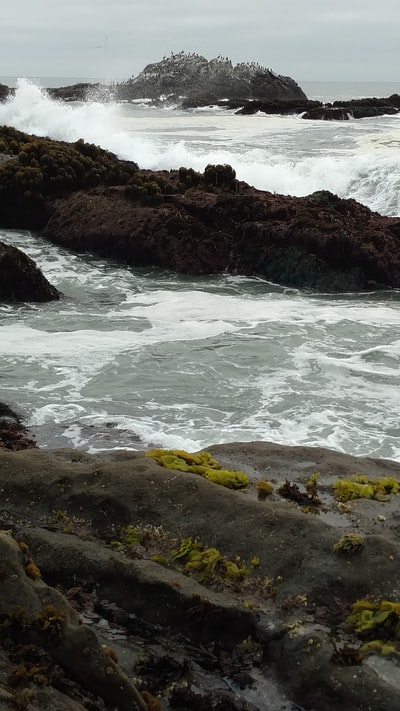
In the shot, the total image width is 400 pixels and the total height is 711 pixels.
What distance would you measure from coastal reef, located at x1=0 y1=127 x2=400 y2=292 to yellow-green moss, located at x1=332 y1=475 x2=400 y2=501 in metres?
11.1

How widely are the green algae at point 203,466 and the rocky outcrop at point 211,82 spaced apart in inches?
3318

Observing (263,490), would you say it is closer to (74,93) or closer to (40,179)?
(40,179)

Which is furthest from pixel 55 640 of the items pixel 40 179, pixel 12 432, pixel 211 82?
pixel 211 82

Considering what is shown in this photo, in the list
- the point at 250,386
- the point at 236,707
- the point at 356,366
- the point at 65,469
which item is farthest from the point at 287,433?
the point at 236,707

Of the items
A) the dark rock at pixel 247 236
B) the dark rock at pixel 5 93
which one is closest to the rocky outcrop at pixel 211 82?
the dark rock at pixel 5 93

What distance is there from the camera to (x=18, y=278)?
15344 millimetres

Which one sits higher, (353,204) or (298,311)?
(353,204)

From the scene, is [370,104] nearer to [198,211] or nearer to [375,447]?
[198,211]

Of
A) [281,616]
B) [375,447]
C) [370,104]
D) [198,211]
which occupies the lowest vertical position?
[375,447]

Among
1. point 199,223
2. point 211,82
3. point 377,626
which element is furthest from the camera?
point 211,82

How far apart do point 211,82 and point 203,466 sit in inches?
3567

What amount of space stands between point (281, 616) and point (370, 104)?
60.1 m

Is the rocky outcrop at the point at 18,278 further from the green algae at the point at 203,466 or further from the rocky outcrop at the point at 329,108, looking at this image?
the rocky outcrop at the point at 329,108

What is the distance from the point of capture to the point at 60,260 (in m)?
19.2
